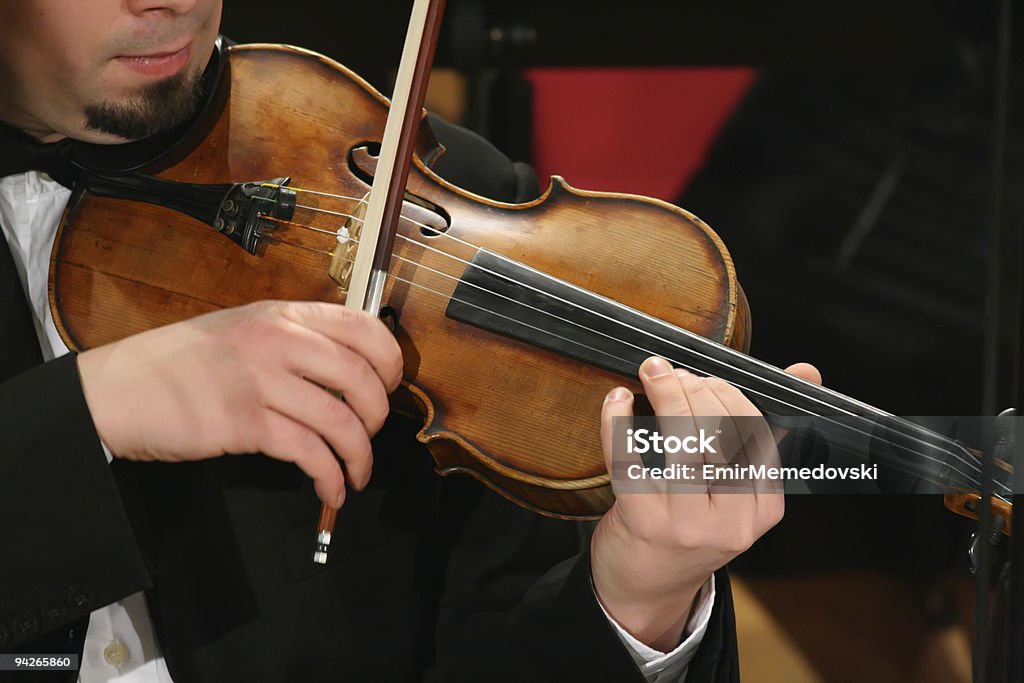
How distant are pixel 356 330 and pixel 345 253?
0.55 ft

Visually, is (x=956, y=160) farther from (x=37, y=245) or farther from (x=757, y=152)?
(x=37, y=245)

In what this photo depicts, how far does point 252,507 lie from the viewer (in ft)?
3.06

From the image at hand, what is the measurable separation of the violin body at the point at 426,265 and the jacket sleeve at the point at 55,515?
0.43 feet

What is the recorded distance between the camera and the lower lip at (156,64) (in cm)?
87

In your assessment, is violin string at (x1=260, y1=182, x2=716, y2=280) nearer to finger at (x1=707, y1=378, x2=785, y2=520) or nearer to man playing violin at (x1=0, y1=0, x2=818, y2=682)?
man playing violin at (x1=0, y1=0, x2=818, y2=682)

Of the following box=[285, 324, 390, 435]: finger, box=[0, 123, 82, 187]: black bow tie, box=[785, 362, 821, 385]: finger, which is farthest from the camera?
box=[0, 123, 82, 187]: black bow tie

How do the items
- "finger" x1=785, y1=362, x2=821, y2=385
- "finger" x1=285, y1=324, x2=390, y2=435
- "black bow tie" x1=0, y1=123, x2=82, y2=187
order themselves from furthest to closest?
"black bow tie" x1=0, y1=123, x2=82, y2=187
"finger" x1=785, y1=362, x2=821, y2=385
"finger" x1=285, y1=324, x2=390, y2=435

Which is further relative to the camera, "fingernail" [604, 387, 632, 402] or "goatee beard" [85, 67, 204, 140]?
"goatee beard" [85, 67, 204, 140]

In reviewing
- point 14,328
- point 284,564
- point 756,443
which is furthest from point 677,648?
point 14,328

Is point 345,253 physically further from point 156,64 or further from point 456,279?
point 156,64

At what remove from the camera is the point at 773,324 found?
1.56m

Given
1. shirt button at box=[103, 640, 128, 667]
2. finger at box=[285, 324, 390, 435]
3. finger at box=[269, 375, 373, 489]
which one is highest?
finger at box=[285, 324, 390, 435]

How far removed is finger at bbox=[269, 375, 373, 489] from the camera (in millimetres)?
693

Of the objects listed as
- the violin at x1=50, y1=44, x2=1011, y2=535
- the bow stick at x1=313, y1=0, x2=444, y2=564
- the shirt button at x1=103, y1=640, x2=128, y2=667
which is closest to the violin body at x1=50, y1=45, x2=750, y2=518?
the violin at x1=50, y1=44, x2=1011, y2=535
